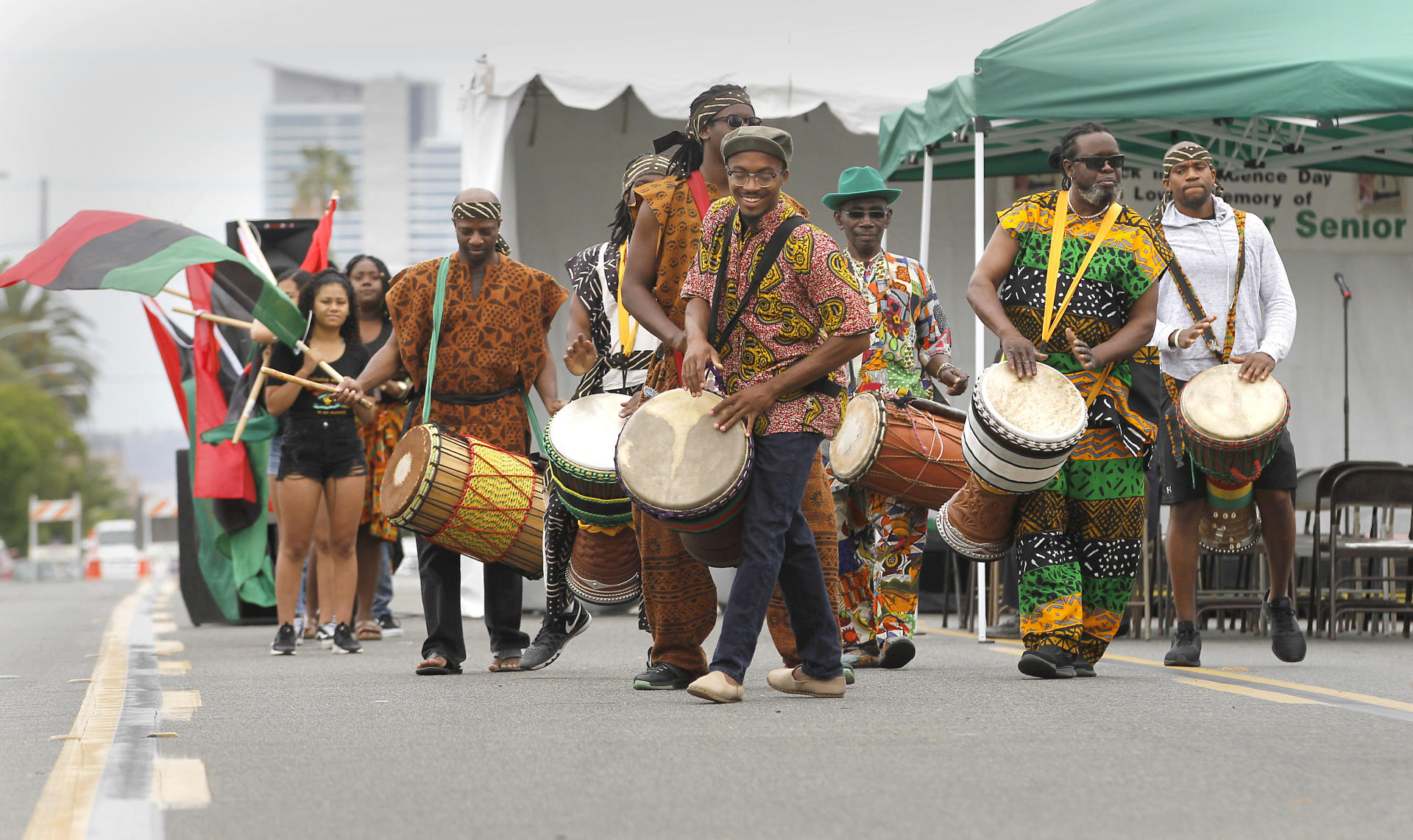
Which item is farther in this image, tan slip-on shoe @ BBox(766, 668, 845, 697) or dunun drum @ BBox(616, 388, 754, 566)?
tan slip-on shoe @ BBox(766, 668, 845, 697)

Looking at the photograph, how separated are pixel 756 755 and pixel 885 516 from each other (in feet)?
11.5

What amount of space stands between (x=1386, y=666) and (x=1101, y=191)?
269cm

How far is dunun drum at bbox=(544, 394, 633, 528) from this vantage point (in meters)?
7.14

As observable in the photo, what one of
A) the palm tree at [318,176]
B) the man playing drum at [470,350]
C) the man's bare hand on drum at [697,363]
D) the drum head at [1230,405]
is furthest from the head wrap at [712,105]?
the palm tree at [318,176]

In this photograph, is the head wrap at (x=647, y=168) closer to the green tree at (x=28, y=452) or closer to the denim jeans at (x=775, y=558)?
the denim jeans at (x=775, y=558)

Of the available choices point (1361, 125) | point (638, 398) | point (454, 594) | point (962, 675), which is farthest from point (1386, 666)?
point (1361, 125)

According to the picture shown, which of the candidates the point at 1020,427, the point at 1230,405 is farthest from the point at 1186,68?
the point at 1020,427

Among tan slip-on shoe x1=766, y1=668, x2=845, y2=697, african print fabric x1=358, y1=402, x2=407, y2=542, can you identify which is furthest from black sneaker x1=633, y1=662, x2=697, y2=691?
african print fabric x1=358, y1=402, x2=407, y2=542

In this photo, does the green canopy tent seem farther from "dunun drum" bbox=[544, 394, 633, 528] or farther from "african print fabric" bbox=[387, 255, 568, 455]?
"dunun drum" bbox=[544, 394, 633, 528]

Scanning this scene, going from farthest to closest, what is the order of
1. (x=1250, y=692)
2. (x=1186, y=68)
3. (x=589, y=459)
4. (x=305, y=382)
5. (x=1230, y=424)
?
(x=1186, y=68) → (x=305, y=382) → (x=1230, y=424) → (x=589, y=459) → (x=1250, y=692)

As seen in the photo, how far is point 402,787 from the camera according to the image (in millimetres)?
4406

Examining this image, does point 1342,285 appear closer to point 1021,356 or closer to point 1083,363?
point 1083,363

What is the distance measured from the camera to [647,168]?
26.0 ft

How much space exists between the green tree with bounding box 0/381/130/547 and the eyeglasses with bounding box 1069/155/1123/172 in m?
57.9
